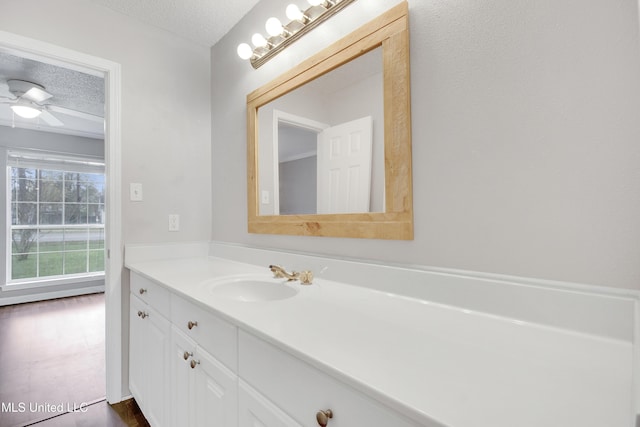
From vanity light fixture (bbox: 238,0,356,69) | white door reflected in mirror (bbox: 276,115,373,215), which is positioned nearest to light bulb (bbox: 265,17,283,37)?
vanity light fixture (bbox: 238,0,356,69)

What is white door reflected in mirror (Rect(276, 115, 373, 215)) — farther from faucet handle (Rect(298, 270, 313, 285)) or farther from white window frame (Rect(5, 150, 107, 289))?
white window frame (Rect(5, 150, 107, 289))

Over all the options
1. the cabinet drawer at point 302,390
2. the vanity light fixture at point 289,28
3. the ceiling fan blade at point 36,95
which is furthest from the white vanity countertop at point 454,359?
the ceiling fan blade at point 36,95

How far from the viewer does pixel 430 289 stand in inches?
37.7

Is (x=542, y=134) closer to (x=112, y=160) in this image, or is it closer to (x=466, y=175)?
(x=466, y=175)

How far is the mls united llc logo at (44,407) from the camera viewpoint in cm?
174

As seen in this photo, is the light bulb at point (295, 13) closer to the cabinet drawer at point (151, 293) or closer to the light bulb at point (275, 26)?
the light bulb at point (275, 26)

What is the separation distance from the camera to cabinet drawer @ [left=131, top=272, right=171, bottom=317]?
1321mm

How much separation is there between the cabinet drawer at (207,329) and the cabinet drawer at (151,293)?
0.09m

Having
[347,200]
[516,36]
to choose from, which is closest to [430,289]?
[347,200]

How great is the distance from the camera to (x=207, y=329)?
100cm

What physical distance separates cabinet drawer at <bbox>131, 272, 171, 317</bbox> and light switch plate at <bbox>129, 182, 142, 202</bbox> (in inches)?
17.7

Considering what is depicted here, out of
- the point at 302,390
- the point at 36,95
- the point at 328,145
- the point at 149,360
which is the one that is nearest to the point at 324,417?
the point at 302,390

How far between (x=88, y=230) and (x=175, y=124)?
136 inches

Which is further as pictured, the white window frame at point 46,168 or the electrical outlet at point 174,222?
the white window frame at point 46,168
